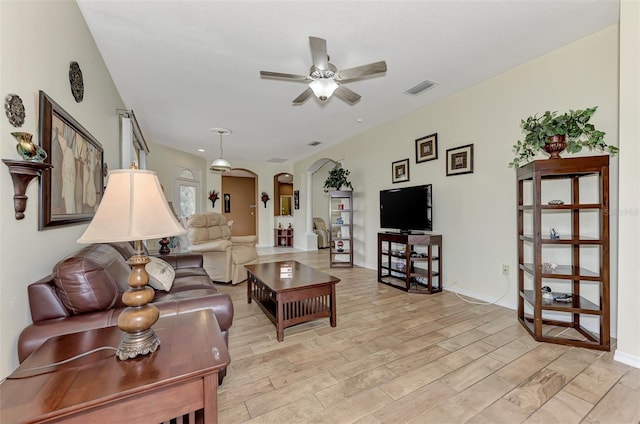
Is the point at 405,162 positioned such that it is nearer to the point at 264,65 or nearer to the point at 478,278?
the point at 478,278

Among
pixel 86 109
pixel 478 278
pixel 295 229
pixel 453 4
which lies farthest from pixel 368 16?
pixel 295 229

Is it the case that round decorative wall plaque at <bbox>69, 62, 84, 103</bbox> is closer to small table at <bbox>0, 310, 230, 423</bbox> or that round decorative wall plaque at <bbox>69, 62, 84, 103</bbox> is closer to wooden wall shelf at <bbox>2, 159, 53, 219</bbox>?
wooden wall shelf at <bbox>2, 159, 53, 219</bbox>

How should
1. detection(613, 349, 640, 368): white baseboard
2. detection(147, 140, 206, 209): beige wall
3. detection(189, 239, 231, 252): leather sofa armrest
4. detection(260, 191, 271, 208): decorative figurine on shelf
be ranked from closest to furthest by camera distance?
detection(613, 349, 640, 368): white baseboard, detection(189, 239, 231, 252): leather sofa armrest, detection(147, 140, 206, 209): beige wall, detection(260, 191, 271, 208): decorative figurine on shelf

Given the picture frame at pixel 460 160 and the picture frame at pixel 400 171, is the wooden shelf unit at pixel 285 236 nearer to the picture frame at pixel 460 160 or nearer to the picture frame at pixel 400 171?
the picture frame at pixel 400 171

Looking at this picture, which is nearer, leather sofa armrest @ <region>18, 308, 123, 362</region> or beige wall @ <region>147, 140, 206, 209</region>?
leather sofa armrest @ <region>18, 308, 123, 362</region>

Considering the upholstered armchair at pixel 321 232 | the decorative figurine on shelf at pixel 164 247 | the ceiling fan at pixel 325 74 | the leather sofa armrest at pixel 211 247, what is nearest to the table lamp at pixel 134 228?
the ceiling fan at pixel 325 74

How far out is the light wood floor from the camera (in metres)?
1.51

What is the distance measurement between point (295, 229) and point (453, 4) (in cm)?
682

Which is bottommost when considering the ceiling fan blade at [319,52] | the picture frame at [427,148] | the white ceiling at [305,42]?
the picture frame at [427,148]

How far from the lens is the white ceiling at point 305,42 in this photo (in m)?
2.01

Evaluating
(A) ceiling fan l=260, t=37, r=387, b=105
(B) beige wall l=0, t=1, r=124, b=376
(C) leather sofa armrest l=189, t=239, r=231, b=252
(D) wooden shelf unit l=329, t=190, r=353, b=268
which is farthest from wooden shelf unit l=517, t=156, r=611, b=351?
(C) leather sofa armrest l=189, t=239, r=231, b=252

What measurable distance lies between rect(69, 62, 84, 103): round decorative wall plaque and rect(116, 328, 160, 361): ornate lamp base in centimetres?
193

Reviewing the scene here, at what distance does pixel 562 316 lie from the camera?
2633mm

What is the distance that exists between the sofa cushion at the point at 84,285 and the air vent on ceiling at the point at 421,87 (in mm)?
3497
